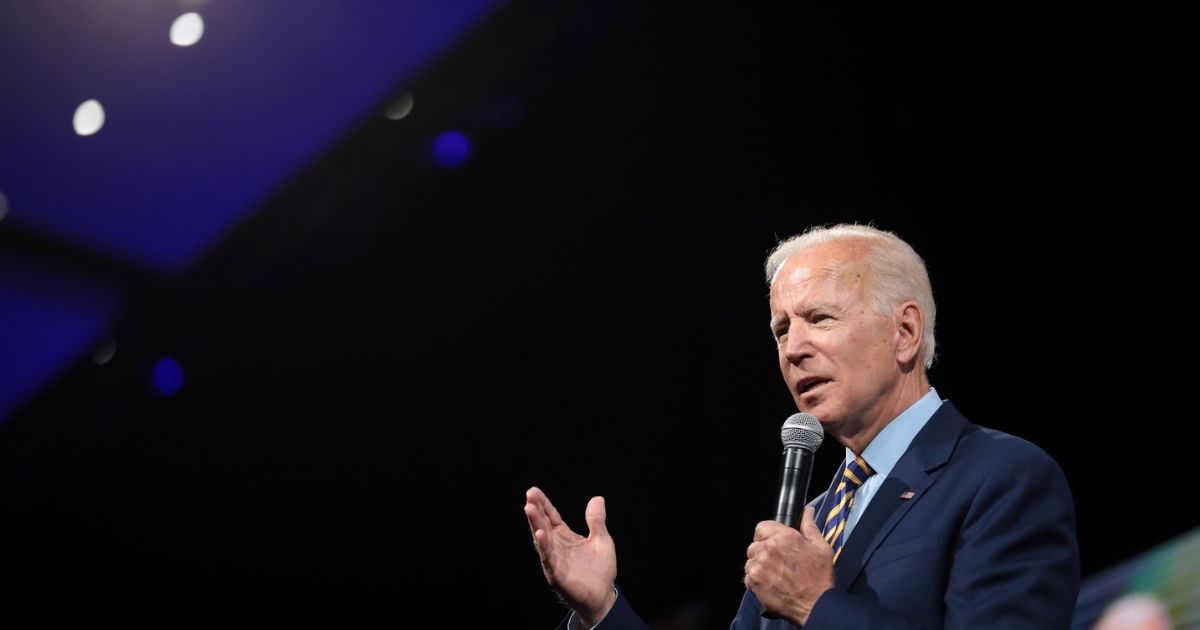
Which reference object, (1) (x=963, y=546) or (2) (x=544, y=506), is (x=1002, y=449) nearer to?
(1) (x=963, y=546)

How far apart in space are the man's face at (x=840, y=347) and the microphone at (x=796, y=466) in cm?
6

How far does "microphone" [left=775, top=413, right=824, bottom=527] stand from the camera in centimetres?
147

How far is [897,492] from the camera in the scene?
59.5 inches

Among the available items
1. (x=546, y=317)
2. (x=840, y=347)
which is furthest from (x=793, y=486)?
(x=546, y=317)

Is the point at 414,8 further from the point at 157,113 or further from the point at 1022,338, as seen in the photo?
the point at 1022,338

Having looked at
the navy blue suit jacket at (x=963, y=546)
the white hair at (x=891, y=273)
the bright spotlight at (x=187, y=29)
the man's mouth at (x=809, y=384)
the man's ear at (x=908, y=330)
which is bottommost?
the navy blue suit jacket at (x=963, y=546)

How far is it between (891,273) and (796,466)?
1.26 ft

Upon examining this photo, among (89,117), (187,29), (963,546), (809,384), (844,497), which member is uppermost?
(187,29)

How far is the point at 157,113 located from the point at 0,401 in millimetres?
831

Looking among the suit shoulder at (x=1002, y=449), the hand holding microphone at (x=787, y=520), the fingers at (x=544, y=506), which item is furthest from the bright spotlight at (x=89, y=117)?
the suit shoulder at (x=1002, y=449)

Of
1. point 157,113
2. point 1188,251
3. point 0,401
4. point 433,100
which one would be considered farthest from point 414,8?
point 1188,251

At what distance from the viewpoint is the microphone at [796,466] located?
147 centimetres

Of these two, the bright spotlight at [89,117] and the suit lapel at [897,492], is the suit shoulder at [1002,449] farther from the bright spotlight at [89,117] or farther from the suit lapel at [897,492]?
the bright spotlight at [89,117]

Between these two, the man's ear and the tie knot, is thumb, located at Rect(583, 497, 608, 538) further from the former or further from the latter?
the man's ear
